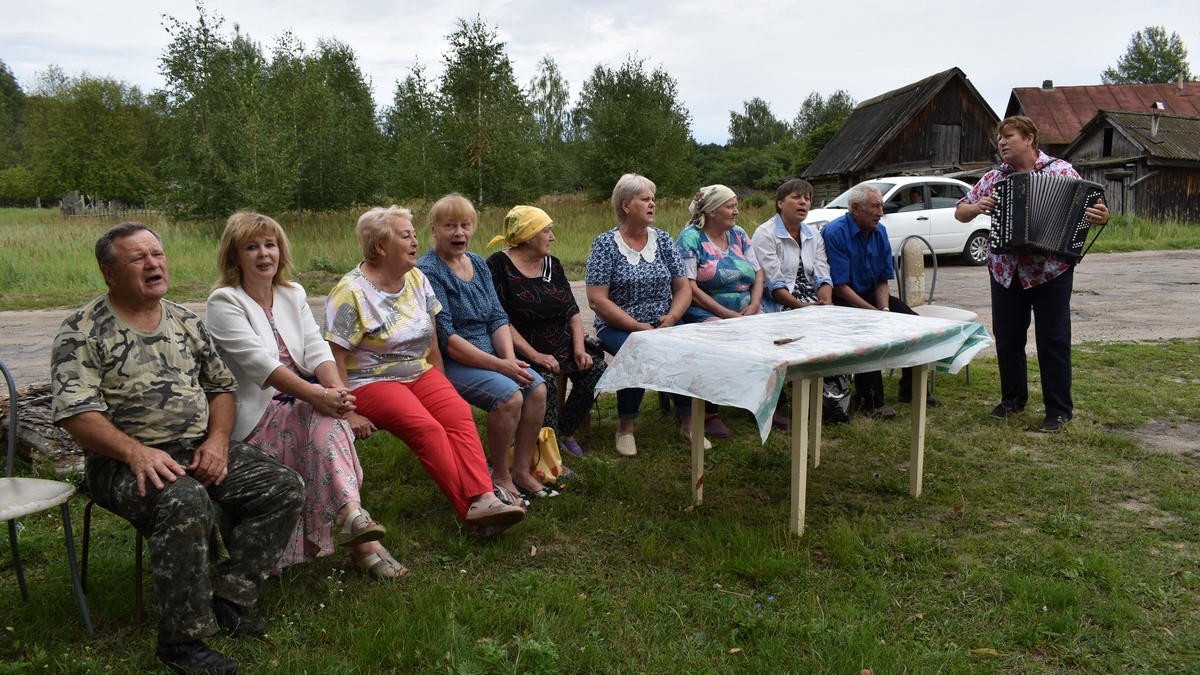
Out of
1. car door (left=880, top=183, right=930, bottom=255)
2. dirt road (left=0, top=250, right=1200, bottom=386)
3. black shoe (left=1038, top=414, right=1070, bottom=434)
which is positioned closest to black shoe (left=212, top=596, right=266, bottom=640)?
dirt road (left=0, top=250, right=1200, bottom=386)

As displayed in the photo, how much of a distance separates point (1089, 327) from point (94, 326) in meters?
9.27

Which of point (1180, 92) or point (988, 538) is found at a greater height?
point (1180, 92)

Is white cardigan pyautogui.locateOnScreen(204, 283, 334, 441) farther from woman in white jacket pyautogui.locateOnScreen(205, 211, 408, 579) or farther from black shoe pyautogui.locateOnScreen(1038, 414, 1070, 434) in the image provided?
black shoe pyautogui.locateOnScreen(1038, 414, 1070, 434)

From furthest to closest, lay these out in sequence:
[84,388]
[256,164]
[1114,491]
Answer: [256,164] < [1114,491] < [84,388]

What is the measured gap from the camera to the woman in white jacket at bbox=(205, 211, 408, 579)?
3178 mm

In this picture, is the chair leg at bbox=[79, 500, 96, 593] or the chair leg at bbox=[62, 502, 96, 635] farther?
the chair leg at bbox=[79, 500, 96, 593]

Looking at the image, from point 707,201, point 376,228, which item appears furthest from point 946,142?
point 376,228

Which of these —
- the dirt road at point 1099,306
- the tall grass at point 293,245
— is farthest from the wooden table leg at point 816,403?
the tall grass at point 293,245

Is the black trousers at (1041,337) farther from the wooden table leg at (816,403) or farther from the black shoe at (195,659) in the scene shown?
the black shoe at (195,659)

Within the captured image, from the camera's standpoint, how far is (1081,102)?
3847cm

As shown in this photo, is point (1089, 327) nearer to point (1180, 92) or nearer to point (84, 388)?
point (84, 388)

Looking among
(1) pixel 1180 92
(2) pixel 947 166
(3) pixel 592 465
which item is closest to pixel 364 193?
(2) pixel 947 166

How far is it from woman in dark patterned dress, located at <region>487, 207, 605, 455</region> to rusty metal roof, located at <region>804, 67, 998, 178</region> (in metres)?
26.1

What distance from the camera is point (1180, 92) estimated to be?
40250 mm
